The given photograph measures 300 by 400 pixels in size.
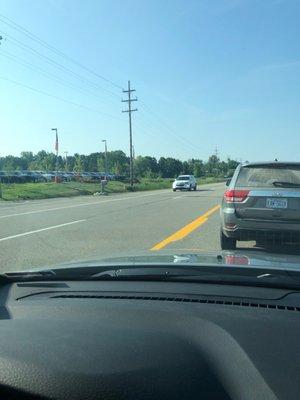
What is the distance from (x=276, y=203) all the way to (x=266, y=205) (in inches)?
6.2

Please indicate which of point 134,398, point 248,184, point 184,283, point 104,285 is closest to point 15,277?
point 104,285

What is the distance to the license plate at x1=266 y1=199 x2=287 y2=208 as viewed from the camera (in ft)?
30.2

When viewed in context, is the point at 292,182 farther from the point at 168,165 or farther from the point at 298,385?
the point at 168,165

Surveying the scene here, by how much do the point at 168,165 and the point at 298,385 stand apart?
178930mm

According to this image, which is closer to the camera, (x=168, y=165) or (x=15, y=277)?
(x=15, y=277)

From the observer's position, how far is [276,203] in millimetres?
9242

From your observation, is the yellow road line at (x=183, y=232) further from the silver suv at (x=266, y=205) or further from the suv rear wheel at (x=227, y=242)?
the silver suv at (x=266, y=205)

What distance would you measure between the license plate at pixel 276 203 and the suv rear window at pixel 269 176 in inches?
9.4

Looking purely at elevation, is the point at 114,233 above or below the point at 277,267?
below

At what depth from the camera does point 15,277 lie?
3.96m

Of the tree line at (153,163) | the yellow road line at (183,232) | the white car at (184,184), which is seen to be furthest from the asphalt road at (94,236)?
the tree line at (153,163)

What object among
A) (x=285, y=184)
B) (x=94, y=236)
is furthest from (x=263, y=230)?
(x=94, y=236)

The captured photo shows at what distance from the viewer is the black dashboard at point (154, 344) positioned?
7.38 ft

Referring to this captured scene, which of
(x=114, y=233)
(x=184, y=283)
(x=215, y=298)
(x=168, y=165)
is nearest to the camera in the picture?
(x=215, y=298)
